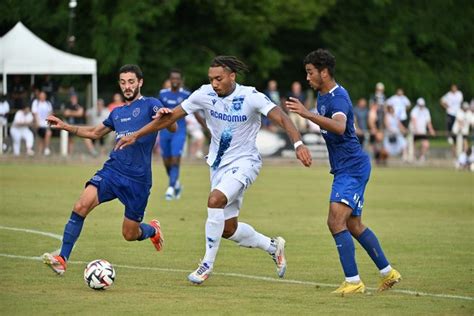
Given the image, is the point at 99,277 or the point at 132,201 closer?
the point at 99,277

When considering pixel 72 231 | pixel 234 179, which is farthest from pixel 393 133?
pixel 72 231

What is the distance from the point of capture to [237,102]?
11.5 meters

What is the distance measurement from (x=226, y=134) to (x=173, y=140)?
34.1 feet

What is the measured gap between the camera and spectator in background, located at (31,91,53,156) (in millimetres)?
35406

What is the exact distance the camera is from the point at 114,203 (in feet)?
70.8

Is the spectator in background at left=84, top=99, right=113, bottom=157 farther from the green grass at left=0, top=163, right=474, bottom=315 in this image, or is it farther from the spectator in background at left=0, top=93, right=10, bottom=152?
the green grass at left=0, top=163, right=474, bottom=315

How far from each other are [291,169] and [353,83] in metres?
19.0

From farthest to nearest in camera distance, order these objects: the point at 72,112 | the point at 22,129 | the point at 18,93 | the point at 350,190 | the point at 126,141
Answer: the point at 72,112, the point at 18,93, the point at 22,129, the point at 126,141, the point at 350,190

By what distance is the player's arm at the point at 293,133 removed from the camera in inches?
417

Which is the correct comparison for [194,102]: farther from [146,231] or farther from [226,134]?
[146,231]

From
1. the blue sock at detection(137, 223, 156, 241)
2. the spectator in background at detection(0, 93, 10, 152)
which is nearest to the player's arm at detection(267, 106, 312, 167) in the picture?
the blue sock at detection(137, 223, 156, 241)

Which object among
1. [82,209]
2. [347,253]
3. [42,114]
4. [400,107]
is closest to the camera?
[347,253]

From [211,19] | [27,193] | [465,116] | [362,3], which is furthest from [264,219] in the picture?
[362,3]

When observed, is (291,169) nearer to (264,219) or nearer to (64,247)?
(264,219)
